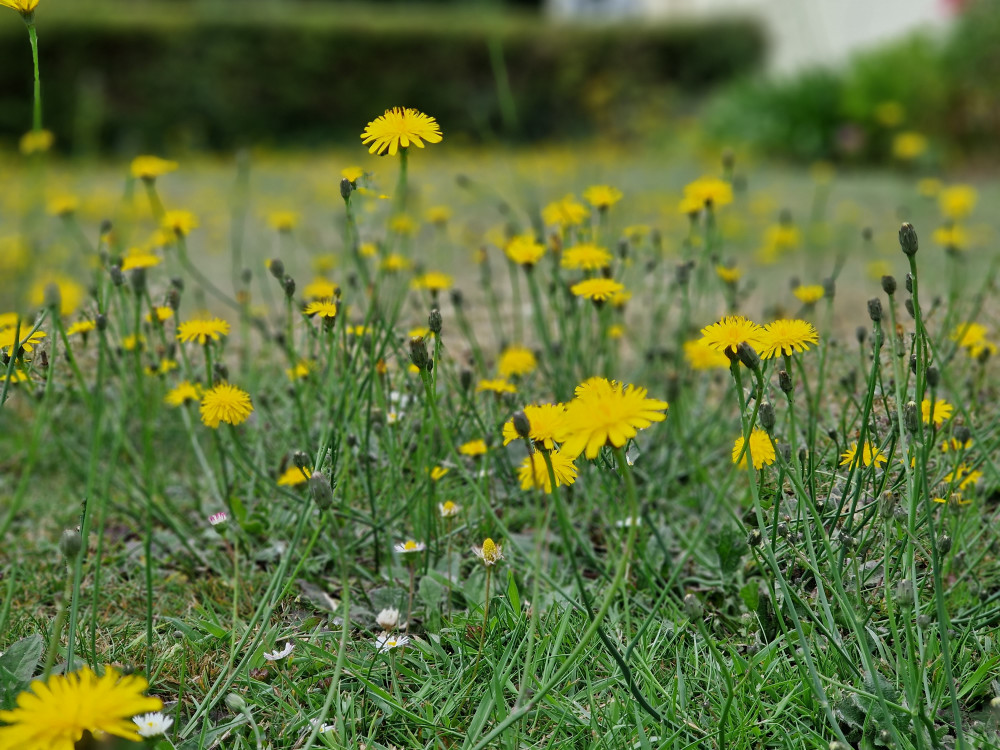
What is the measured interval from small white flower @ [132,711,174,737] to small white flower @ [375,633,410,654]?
338 mm

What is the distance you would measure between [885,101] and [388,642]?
24.5 ft

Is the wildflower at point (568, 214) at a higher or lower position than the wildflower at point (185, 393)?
higher

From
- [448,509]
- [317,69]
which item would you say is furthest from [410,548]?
[317,69]

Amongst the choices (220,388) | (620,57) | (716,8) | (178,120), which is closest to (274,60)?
(178,120)

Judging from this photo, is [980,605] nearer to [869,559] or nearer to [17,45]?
[869,559]

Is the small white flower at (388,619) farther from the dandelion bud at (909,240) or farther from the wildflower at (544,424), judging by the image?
the dandelion bud at (909,240)

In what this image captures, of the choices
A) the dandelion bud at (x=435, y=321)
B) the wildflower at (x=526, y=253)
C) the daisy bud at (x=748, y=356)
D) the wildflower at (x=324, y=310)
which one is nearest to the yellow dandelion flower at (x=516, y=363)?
the wildflower at (x=526, y=253)

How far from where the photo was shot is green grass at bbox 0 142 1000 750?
1.19m

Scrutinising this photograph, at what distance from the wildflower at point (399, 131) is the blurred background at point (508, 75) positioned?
6.62 metres

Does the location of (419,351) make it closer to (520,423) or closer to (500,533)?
(520,423)

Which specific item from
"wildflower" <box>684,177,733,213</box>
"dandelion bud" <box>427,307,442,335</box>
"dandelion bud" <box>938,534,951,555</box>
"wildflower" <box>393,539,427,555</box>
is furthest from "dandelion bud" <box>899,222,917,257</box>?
"wildflower" <box>393,539,427,555</box>

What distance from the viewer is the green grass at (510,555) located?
119 centimetres

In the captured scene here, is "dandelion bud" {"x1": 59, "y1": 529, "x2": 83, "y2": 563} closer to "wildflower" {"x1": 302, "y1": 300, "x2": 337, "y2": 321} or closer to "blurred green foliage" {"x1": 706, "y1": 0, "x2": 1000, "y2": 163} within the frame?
"wildflower" {"x1": 302, "y1": 300, "x2": 337, "y2": 321}

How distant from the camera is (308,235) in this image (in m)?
4.12
